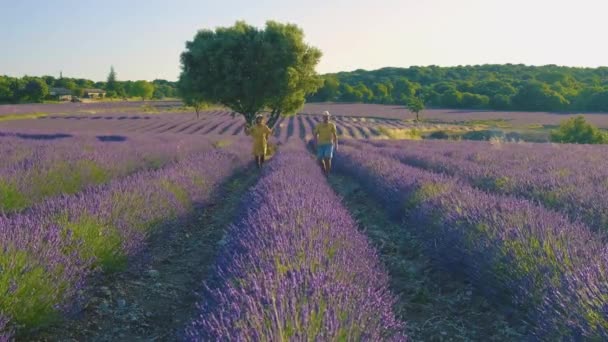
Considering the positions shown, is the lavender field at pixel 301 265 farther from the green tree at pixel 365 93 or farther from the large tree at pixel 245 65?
the green tree at pixel 365 93

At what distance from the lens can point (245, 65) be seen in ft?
72.2

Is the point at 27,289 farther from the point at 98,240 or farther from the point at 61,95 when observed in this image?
the point at 61,95

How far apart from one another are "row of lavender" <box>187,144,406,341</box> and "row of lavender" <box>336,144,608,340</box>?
77cm

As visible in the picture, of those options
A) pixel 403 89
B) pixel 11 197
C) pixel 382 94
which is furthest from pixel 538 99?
pixel 11 197

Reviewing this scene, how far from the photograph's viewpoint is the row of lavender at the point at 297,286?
1914 mm

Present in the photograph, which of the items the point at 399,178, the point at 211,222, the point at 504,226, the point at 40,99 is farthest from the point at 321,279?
the point at 40,99

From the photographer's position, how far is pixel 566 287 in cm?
265

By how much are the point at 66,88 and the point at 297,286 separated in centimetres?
10503

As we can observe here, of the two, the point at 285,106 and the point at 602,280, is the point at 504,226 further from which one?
the point at 285,106

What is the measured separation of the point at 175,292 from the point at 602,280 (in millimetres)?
2904

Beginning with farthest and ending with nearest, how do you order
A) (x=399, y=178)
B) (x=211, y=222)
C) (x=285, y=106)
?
1. (x=285, y=106)
2. (x=399, y=178)
3. (x=211, y=222)

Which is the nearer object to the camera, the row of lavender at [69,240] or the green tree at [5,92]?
the row of lavender at [69,240]

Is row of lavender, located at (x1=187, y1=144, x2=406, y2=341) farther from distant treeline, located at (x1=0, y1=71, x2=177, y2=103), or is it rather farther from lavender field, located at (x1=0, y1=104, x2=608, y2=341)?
A: distant treeline, located at (x1=0, y1=71, x2=177, y2=103)

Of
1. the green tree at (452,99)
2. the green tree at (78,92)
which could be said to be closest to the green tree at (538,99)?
the green tree at (452,99)
